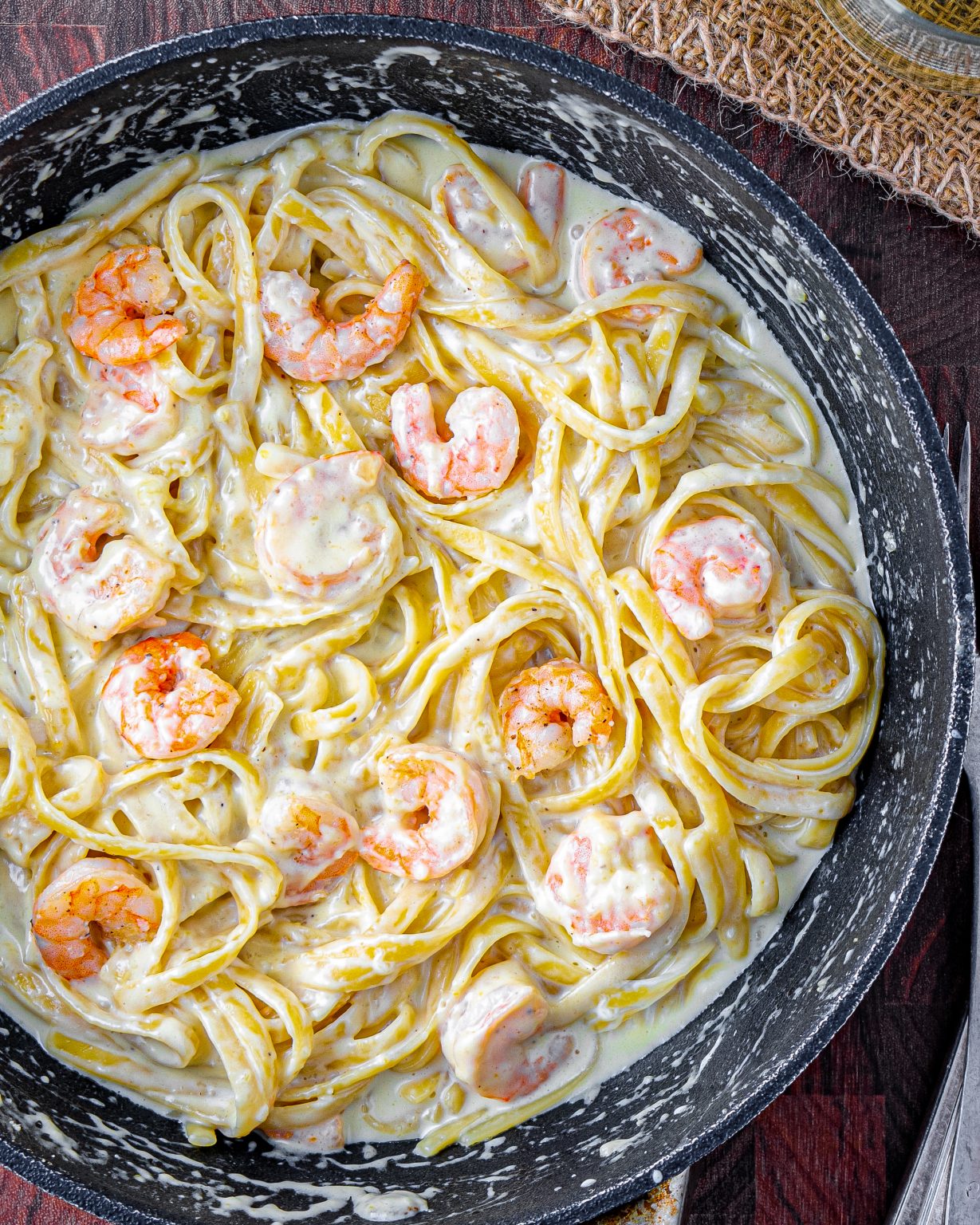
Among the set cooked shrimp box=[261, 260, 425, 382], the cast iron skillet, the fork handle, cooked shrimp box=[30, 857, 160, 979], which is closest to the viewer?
the cast iron skillet

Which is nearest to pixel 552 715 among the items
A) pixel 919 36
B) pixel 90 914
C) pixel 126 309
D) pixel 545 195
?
pixel 90 914

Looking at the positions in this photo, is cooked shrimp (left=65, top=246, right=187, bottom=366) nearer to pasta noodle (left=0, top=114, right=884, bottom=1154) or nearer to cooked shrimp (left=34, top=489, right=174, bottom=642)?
pasta noodle (left=0, top=114, right=884, bottom=1154)

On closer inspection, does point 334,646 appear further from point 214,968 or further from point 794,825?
point 794,825

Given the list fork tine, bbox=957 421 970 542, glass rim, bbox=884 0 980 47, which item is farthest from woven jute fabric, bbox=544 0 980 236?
fork tine, bbox=957 421 970 542

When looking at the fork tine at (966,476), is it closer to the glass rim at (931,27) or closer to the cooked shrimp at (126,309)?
the glass rim at (931,27)

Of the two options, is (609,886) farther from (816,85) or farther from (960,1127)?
(816,85)

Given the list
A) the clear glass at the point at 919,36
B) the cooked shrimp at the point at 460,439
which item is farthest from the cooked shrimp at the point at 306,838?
the clear glass at the point at 919,36
